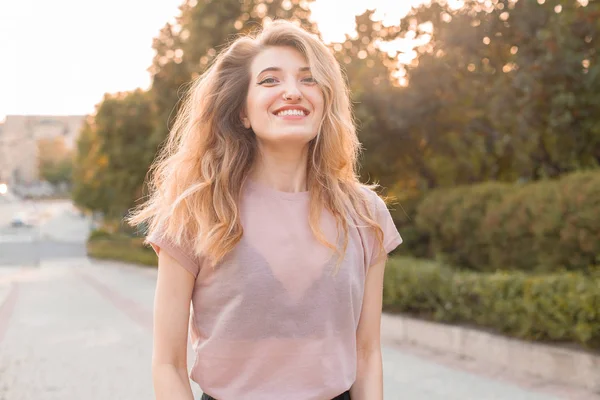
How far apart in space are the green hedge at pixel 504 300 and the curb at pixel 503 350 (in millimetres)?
145

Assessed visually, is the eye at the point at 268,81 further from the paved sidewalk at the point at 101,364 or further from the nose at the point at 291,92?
the paved sidewalk at the point at 101,364

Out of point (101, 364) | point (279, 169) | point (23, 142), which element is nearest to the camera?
point (279, 169)

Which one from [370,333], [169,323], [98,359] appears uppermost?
[169,323]

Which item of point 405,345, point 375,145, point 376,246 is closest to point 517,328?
point 405,345

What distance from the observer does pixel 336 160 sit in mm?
2039

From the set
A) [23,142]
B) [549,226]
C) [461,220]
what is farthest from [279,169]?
[23,142]

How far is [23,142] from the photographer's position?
14900 cm

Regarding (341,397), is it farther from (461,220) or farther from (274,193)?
(461,220)

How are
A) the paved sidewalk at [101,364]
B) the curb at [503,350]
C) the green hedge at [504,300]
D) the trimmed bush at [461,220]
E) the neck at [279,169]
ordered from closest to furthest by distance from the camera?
the neck at [279,169], the curb at [503,350], the green hedge at [504,300], the paved sidewalk at [101,364], the trimmed bush at [461,220]

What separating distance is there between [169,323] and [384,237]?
25.8 inches

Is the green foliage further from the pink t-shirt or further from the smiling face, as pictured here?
the pink t-shirt

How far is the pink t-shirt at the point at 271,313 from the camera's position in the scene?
68.6 inches

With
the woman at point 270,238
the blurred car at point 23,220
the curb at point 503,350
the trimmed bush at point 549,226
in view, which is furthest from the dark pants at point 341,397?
the blurred car at point 23,220

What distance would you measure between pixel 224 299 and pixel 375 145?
37.2 feet
